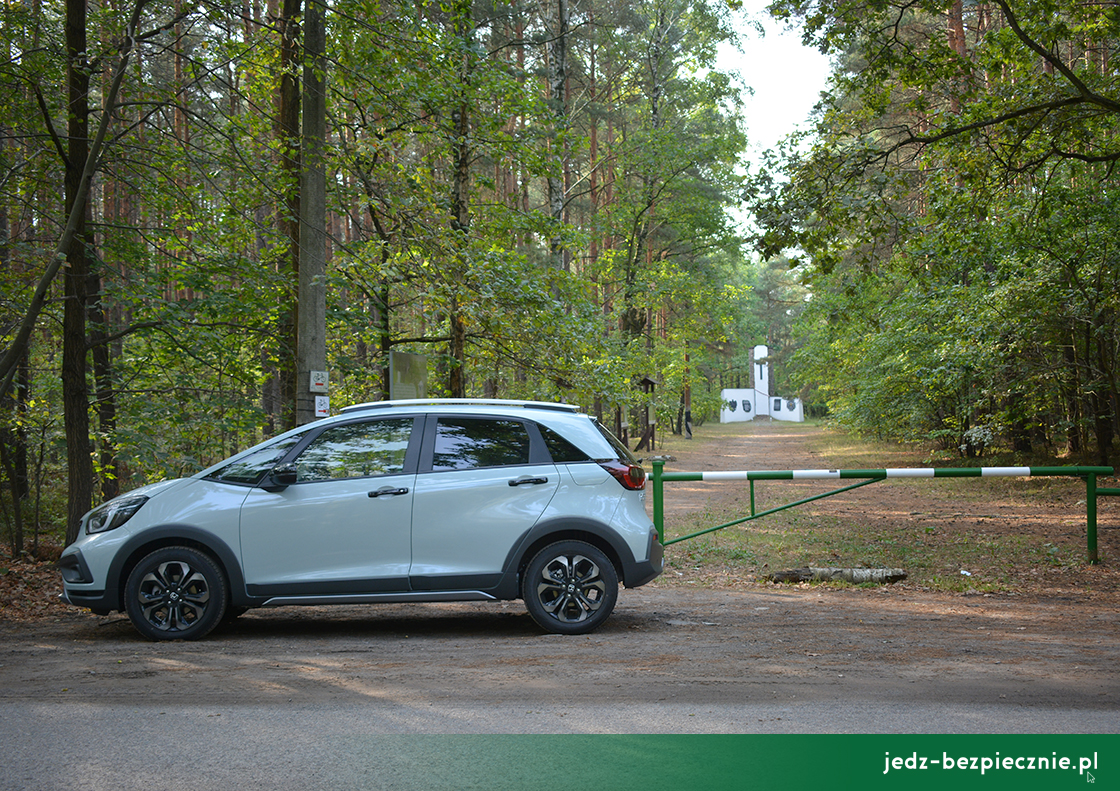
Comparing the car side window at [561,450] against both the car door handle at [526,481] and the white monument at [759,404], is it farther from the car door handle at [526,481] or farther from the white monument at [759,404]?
the white monument at [759,404]

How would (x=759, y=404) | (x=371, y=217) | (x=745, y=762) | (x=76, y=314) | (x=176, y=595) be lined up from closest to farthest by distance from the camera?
(x=745, y=762)
(x=176, y=595)
(x=76, y=314)
(x=371, y=217)
(x=759, y=404)

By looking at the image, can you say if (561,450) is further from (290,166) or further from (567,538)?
(290,166)

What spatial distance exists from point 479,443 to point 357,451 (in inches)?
40.3

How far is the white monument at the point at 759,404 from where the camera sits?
90.2 m

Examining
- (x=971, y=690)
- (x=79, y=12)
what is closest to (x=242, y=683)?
(x=971, y=690)

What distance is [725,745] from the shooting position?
427cm

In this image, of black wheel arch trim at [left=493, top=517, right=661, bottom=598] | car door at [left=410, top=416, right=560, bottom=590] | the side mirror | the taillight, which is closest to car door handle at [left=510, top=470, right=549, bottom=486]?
car door at [left=410, top=416, right=560, bottom=590]

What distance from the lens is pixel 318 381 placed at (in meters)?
9.59

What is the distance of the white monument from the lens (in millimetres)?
90250

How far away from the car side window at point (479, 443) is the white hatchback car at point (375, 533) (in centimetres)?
1

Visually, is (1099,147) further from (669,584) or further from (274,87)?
(274,87)

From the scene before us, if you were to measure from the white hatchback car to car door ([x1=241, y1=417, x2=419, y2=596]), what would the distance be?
0.01 metres

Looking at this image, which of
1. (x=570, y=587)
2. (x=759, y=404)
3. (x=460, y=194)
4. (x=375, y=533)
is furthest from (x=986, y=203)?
(x=759, y=404)

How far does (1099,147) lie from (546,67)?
59.4 feet
